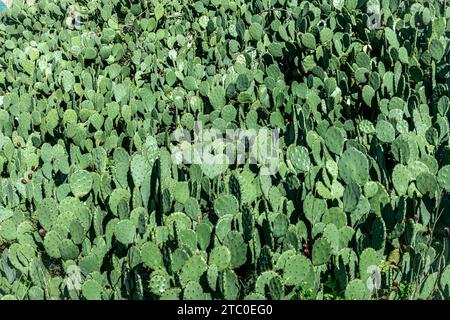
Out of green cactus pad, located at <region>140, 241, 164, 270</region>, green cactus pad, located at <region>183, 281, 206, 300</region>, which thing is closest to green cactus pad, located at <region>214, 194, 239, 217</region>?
green cactus pad, located at <region>140, 241, 164, 270</region>

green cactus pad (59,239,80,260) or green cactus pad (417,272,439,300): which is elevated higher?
green cactus pad (59,239,80,260)

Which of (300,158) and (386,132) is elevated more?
(386,132)

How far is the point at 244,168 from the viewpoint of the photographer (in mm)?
3430

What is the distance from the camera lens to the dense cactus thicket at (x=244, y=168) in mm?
2598

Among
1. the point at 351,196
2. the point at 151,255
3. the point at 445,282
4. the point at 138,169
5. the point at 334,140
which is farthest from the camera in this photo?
the point at 334,140

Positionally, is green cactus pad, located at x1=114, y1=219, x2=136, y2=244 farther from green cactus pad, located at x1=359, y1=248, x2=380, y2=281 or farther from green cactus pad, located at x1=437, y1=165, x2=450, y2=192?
green cactus pad, located at x1=437, y1=165, x2=450, y2=192

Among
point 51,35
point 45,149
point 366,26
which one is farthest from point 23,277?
point 51,35

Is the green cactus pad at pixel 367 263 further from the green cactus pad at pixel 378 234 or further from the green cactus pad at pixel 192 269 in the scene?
the green cactus pad at pixel 192 269

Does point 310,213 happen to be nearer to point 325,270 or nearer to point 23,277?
point 325,270

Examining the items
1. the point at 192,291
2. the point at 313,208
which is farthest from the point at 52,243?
the point at 313,208

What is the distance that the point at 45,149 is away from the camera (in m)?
3.82

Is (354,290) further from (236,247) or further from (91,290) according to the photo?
(91,290)

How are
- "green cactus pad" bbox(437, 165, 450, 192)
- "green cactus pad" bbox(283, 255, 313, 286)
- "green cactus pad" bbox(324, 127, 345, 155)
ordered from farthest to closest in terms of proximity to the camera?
1. "green cactus pad" bbox(324, 127, 345, 155)
2. "green cactus pad" bbox(437, 165, 450, 192)
3. "green cactus pad" bbox(283, 255, 313, 286)

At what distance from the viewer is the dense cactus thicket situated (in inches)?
102
